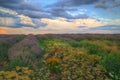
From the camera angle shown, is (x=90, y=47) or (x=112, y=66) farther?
(x=90, y=47)

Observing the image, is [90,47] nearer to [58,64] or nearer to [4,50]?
[58,64]

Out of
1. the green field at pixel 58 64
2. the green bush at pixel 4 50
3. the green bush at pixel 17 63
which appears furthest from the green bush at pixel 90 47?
the green bush at pixel 4 50

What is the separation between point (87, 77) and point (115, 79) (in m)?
0.67

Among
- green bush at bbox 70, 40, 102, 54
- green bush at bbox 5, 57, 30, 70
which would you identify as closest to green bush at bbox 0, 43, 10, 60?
green bush at bbox 5, 57, 30, 70

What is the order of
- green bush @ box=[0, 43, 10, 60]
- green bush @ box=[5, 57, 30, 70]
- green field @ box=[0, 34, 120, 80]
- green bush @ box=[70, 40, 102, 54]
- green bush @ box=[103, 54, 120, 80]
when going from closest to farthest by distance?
green field @ box=[0, 34, 120, 80] → green bush @ box=[103, 54, 120, 80] → green bush @ box=[5, 57, 30, 70] → green bush @ box=[70, 40, 102, 54] → green bush @ box=[0, 43, 10, 60]

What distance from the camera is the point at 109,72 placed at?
6191 mm

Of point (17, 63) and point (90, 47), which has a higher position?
point (90, 47)

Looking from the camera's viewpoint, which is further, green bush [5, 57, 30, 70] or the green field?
green bush [5, 57, 30, 70]

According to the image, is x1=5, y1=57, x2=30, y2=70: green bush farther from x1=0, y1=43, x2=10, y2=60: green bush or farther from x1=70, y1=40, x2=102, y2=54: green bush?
x1=70, y1=40, x2=102, y2=54: green bush

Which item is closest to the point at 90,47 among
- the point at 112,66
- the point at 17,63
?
the point at 112,66

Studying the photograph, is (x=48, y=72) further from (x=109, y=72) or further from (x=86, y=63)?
(x=109, y=72)

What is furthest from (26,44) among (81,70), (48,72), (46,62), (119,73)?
(119,73)

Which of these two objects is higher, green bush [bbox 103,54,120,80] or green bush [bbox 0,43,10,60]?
green bush [bbox 0,43,10,60]

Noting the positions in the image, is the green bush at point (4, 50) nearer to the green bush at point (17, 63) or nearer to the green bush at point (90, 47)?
the green bush at point (17, 63)
